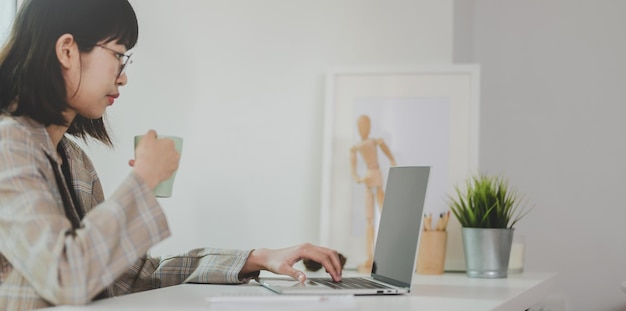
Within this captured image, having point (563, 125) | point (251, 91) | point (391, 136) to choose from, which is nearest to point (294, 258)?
point (391, 136)

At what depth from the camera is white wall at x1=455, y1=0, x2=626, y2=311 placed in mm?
2494

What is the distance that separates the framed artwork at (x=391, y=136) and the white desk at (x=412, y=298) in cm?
44

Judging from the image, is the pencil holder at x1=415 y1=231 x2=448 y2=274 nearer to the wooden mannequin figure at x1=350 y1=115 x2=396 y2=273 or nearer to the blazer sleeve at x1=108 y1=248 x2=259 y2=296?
the wooden mannequin figure at x1=350 y1=115 x2=396 y2=273

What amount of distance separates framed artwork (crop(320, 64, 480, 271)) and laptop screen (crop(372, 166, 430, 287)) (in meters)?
0.61

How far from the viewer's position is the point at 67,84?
1313 mm

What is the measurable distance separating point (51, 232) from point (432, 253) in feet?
4.05

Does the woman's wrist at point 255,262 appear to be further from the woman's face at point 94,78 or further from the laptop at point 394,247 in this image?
the woman's face at point 94,78

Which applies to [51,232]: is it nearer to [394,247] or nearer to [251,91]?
[394,247]

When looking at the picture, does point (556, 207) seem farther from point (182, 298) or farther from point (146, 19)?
point (182, 298)

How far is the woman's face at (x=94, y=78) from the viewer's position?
4.31 ft

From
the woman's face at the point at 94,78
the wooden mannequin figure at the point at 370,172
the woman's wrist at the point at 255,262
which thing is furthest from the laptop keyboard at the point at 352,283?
the wooden mannequin figure at the point at 370,172

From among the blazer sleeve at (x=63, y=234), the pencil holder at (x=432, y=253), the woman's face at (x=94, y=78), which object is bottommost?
the pencil holder at (x=432, y=253)

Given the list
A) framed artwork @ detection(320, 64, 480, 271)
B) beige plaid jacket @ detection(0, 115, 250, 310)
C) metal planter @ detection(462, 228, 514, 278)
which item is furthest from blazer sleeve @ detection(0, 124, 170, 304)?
framed artwork @ detection(320, 64, 480, 271)

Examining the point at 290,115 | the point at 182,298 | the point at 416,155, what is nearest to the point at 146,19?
the point at 290,115
